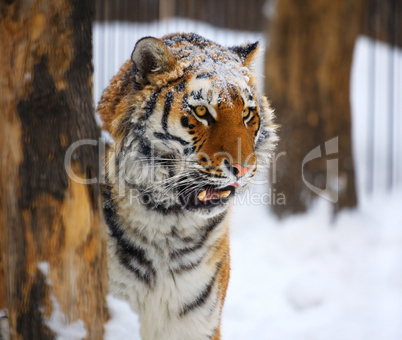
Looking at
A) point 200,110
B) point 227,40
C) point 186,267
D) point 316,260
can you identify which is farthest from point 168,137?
point 227,40

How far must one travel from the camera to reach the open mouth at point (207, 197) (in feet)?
8.84

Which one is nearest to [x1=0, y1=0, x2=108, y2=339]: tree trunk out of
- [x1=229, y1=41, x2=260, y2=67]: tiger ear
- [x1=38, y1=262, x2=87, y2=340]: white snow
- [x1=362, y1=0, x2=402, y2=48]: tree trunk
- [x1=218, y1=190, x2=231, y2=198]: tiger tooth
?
[x1=38, y1=262, x2=87, y2=340]: white snow

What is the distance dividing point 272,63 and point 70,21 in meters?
4.08

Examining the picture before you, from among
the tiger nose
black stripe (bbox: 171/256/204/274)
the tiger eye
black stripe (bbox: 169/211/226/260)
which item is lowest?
black stripe (bbox: 171/256/204/274)

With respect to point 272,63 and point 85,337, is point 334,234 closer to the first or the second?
point 272,63

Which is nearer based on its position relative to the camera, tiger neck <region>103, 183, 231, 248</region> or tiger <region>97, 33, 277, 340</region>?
tiger <region>97, 33, 277, 340</region>

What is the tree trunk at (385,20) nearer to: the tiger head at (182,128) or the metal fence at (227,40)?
the metal fence at (227,40)

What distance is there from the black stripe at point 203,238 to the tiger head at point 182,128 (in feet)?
0.46

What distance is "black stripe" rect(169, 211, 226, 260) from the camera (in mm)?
2764

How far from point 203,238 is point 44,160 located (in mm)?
1126

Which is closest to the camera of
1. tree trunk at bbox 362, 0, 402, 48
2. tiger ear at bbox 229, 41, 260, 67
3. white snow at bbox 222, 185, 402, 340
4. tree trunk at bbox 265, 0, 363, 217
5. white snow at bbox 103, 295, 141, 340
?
white snow at bbox 103, 295, 141, 340

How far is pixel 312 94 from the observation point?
5719 mm

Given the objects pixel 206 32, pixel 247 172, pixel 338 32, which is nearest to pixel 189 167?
pixel 247 172

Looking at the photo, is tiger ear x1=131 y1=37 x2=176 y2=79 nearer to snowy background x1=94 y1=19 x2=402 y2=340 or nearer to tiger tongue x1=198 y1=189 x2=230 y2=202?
tiger tongue x1=198 y1=189 x2=230 y2=202
